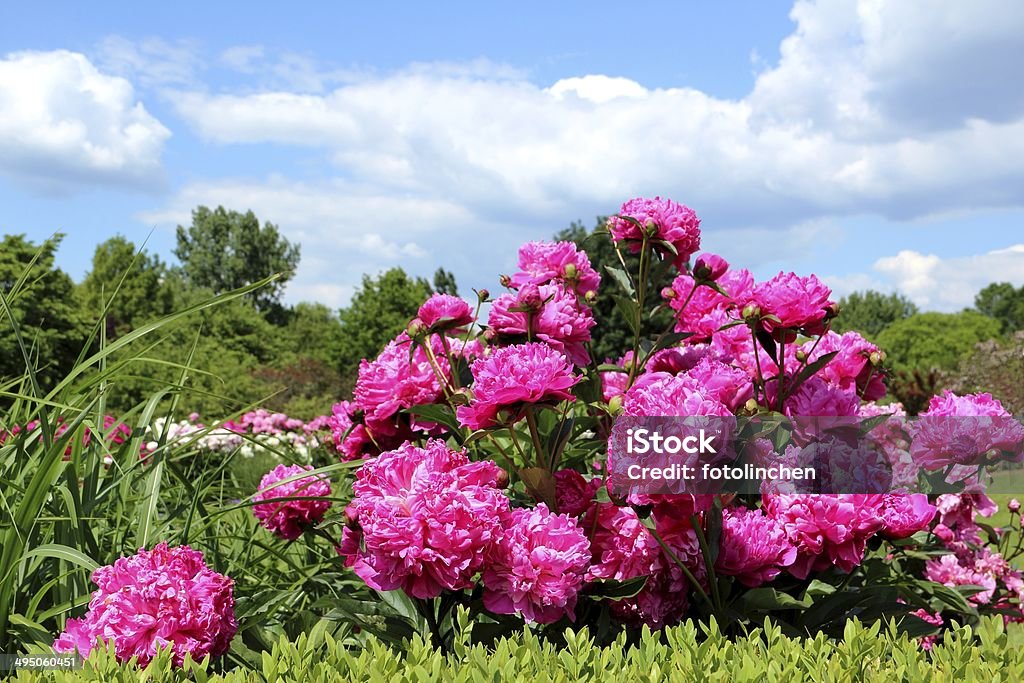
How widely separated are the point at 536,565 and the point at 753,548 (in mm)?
601

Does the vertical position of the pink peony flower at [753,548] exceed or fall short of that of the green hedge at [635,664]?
it exceeds it

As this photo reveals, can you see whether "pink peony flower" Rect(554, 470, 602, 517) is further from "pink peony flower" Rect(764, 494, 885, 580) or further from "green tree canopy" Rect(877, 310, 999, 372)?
"green tree canopy" Rect(877, 310, 999, 372)

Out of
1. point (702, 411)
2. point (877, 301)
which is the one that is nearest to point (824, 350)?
point (702, 411)

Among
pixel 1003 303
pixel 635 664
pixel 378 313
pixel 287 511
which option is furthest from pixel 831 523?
pixel 1003 303

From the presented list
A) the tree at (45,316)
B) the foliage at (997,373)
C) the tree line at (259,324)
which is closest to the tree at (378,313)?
the tree line at (259,324)

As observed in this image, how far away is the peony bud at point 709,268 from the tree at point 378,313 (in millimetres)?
26824

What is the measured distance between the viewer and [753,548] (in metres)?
2.18

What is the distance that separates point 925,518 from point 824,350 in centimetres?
92

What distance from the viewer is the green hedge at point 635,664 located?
1.71 meters

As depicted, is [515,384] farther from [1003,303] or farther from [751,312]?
[1003,303]

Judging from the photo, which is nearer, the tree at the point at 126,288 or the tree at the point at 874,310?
the tree at the point at 126,288

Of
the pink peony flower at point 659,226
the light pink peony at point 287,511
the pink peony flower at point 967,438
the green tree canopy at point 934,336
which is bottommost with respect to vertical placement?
the light pink peony at point 287,511

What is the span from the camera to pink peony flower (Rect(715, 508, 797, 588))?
7.15 feet

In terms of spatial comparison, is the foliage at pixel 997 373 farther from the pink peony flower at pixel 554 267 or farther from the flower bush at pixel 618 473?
the pink peony flower at pixel 554 267
